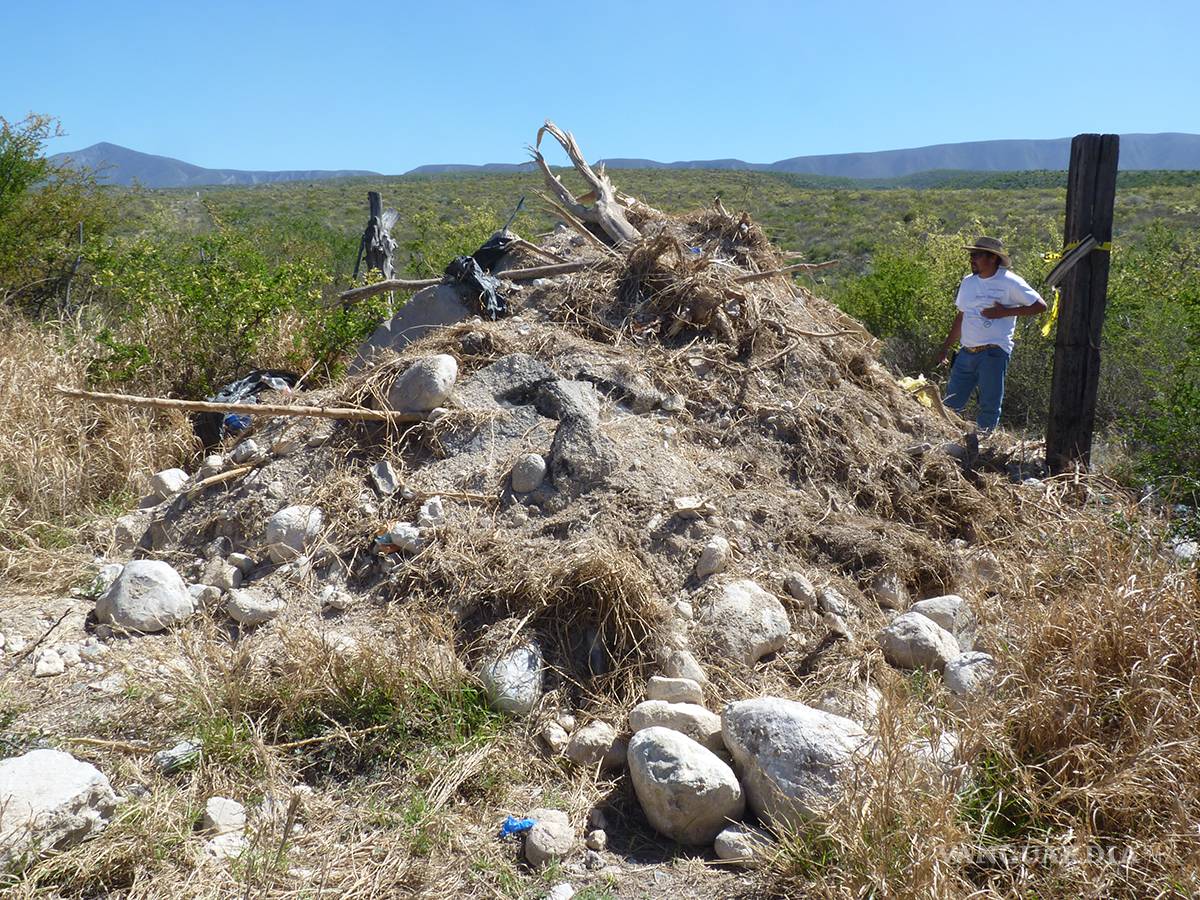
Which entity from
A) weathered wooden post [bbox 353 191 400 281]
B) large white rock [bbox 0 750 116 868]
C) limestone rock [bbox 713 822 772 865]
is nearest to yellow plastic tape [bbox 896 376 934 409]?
limestone rock [bbox 713 822 772 865]

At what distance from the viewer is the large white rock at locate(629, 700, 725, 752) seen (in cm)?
313

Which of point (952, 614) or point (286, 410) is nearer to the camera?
point (952, 614)

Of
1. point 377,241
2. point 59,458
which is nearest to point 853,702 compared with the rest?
point 59,458

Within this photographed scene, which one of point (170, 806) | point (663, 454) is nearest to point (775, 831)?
point (170, 806)

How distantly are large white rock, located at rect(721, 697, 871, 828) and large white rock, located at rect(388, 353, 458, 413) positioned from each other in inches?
89.9

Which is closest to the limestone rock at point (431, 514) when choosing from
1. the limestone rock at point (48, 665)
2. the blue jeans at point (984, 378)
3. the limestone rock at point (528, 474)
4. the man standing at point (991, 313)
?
the limestone rock at point (528, 474)

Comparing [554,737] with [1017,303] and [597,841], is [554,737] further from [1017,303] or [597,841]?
[1017,303]

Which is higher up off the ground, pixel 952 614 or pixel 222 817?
pixel 952 614

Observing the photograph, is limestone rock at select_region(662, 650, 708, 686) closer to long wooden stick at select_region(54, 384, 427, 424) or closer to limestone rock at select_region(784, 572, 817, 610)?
limestone rock at select_region(784, 572, 817, 610)

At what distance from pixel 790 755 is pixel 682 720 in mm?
450

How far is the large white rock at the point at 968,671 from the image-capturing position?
3.18 meters

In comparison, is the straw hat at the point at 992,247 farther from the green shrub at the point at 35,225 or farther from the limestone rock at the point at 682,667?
the green shrub at the point at 35,225

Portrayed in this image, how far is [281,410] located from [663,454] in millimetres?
1849

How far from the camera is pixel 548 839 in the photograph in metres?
2.73
